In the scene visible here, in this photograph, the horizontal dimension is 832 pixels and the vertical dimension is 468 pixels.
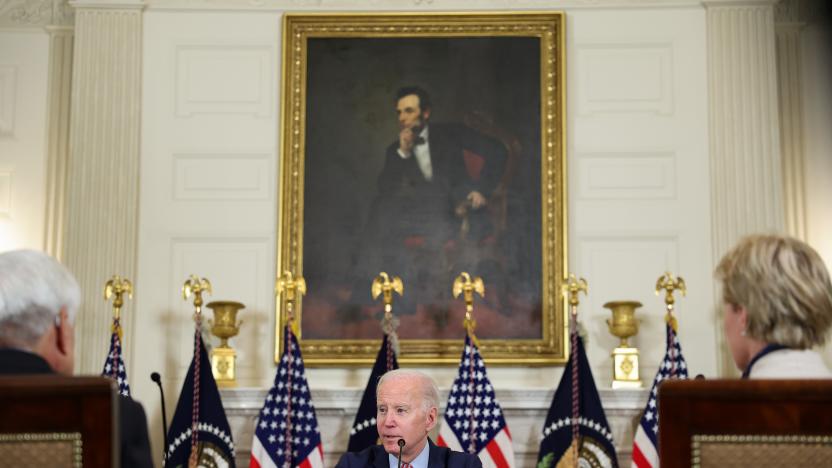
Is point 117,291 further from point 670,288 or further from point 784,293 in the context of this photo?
point 784,293

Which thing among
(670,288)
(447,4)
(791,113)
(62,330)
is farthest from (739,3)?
(62,330)

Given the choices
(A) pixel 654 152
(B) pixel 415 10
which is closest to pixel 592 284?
(A) pixel 654 152

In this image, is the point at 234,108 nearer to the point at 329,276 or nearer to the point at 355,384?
the point at 329,276

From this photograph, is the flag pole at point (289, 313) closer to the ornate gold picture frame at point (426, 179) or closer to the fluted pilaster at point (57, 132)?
the ornate gold picture frame at point (426, 179)

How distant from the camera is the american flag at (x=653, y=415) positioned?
6089mm

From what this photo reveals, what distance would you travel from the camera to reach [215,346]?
6938 millimetres

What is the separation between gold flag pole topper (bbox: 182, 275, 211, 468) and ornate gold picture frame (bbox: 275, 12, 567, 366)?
0.55 meters

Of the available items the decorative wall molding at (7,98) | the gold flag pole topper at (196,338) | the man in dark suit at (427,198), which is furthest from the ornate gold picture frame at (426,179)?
the decorative wall molding at (7,98)

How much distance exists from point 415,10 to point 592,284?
198cm

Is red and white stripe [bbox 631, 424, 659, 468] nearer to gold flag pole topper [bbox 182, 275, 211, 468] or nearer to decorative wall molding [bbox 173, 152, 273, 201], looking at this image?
gold flag pole topper [bbox 182, 275, 211, 468]

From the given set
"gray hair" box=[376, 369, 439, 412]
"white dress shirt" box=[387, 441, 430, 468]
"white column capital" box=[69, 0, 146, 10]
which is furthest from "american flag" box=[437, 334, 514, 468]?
"white column capital" box=[69, 0, 146, 10]

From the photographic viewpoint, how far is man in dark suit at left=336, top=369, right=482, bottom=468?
4484mm

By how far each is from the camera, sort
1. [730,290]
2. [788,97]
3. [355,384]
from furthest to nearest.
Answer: [788,97], [355,384], [730,290]

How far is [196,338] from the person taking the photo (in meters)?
6.46
